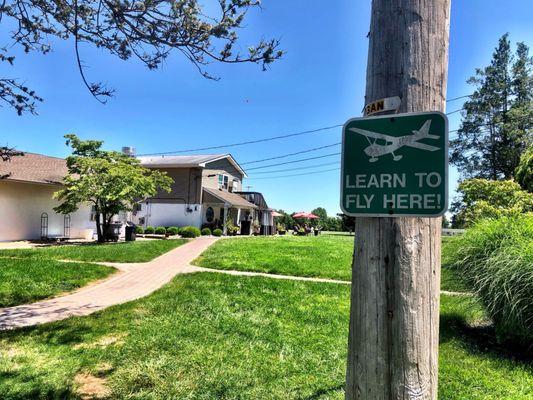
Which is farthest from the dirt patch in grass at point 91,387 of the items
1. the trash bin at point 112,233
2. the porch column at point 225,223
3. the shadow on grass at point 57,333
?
the porch column at point 225,223

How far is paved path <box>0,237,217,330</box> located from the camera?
6.09 m

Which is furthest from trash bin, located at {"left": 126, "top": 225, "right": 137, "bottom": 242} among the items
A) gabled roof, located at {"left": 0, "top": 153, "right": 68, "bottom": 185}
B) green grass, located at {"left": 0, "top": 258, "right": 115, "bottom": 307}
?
green grass, located at {"left": 0, "top": 258, "right": 115, "bottom": 307}

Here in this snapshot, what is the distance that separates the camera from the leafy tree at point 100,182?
1675cm

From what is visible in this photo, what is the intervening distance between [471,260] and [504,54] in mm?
40718

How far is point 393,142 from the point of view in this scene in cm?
148

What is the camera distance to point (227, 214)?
95.9ft

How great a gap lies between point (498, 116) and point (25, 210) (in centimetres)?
3904

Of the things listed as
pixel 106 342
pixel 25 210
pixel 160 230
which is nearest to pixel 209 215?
pixel 160 230

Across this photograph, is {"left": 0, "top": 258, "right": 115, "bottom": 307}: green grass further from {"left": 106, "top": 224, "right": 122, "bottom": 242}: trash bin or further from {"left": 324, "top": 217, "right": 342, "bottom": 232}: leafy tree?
{"left": 324, "top": 217, "right": 342, "bottom": 232}: leafy tree

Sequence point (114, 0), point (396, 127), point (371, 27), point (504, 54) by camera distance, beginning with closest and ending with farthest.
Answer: point (396, 127)
point (371, 27)
point (114, 0)
point (504, 54)

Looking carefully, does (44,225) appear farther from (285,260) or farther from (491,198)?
(491,198)

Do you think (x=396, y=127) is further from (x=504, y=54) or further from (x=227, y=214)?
(x=504, y=54)

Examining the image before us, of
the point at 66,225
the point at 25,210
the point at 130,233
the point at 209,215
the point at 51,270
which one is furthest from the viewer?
the point at 209,215

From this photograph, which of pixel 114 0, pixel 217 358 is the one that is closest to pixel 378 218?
pixel 217 358
